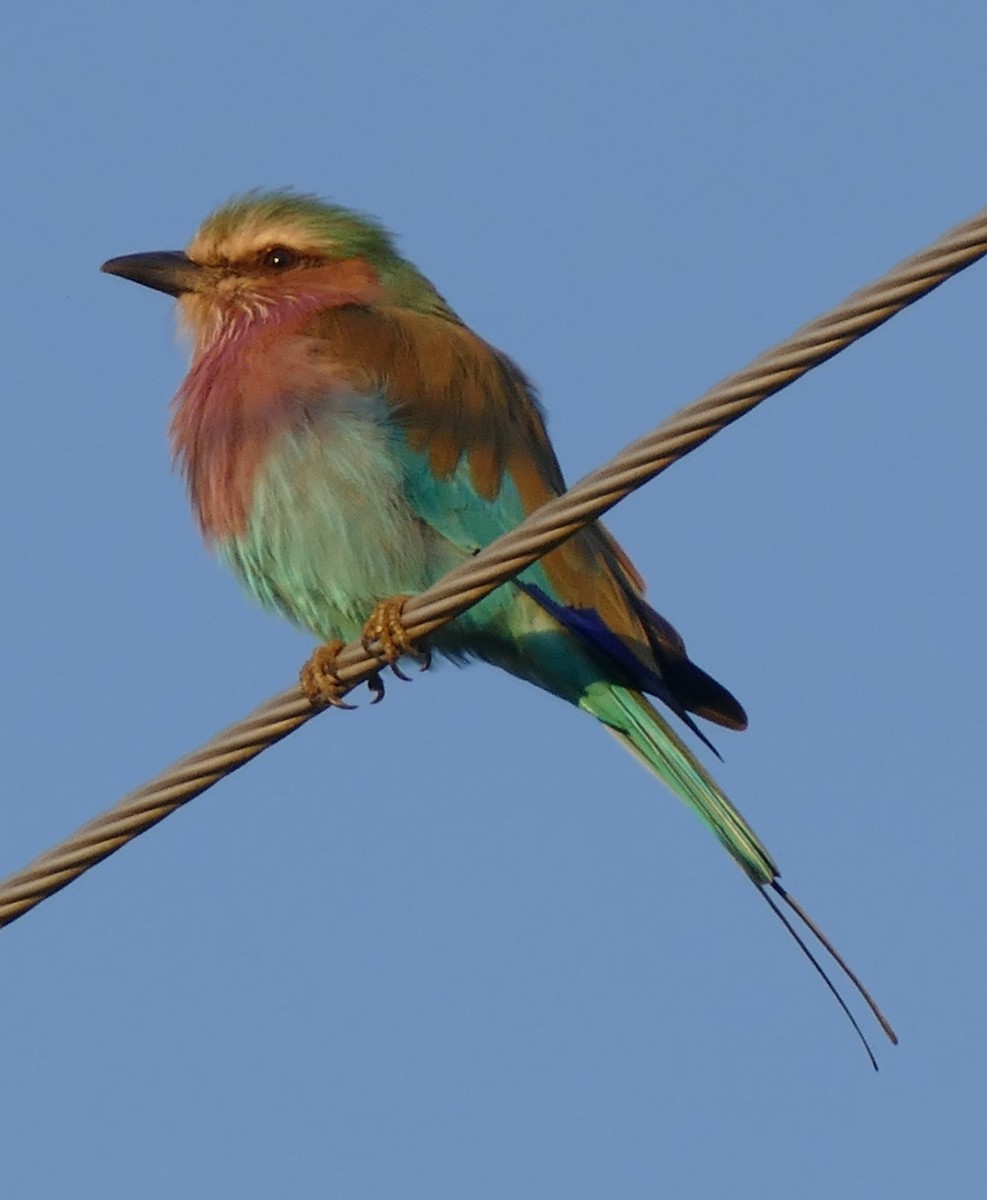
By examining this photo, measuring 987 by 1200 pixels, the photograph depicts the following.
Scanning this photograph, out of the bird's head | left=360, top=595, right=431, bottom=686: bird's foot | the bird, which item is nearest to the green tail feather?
the bird

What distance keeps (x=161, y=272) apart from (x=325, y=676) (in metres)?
1.93

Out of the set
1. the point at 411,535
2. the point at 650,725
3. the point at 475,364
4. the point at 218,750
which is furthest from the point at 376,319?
the point at 218,750

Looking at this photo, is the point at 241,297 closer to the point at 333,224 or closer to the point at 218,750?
the point at 333,224

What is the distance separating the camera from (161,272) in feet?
19.0

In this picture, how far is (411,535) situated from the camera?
4.88m

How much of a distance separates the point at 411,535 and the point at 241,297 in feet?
3.65

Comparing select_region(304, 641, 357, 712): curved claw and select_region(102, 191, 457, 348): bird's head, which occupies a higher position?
select_region(102, 191, 457, 348): bird's head

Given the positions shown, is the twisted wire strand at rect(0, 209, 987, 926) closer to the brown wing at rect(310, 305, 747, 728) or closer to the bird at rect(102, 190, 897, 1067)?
the bird at rect(102, 190, 897, 1067)

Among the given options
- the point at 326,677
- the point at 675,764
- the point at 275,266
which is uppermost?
the point at 275,266

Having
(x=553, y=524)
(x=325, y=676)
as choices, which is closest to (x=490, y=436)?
(x=325, y=676)

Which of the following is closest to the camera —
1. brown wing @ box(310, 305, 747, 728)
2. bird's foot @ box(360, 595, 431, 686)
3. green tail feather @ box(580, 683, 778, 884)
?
bird's foot @ box(360, 595, 431, 686)

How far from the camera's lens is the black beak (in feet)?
19.0

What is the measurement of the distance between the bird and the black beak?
40 centimetres

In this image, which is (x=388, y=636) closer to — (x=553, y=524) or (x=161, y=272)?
(x=553, y=524)
